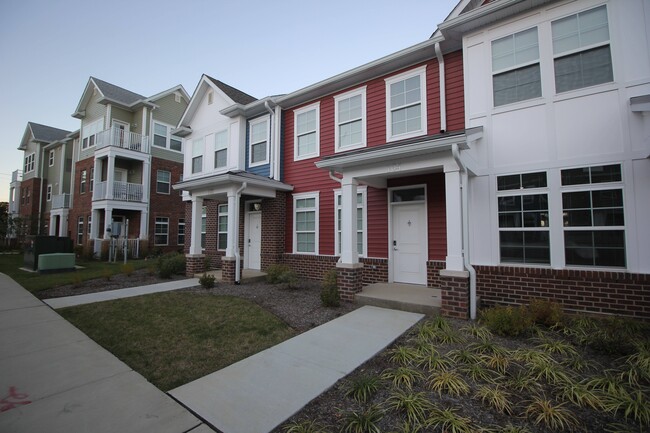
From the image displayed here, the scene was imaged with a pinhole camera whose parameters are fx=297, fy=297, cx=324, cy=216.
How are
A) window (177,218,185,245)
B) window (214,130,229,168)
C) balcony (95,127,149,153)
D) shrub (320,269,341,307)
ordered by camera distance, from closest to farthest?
1. shrub (320,269,341,307)
2. window (214,130,229,168)
3. balcony (95,127,149,153)
4. window (177,218,185,245)

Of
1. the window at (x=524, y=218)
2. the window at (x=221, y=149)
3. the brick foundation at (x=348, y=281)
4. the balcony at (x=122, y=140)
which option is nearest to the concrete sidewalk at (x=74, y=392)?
the brick foundation at (x=348, y=281)

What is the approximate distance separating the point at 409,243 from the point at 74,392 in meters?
7.11

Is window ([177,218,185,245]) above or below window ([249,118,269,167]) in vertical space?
below

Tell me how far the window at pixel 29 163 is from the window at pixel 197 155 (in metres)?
25.1

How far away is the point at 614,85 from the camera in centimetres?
558

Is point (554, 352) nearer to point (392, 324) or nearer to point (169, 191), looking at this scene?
point (392, 324)

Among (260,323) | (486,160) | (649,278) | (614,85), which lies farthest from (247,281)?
(614,85)

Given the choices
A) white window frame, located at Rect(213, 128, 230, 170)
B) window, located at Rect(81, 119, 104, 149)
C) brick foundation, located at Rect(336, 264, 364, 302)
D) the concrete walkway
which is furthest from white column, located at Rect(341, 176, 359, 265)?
window, located at Rect(81, 119, 104, 149)

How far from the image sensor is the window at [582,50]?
18.9 ft

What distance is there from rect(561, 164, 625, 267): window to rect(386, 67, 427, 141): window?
11.7ft

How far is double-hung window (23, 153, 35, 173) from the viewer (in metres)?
27.4

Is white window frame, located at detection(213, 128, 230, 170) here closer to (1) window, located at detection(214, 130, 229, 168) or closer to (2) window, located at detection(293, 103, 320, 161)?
(1) window, located at detection(214, 130, 229, 168)

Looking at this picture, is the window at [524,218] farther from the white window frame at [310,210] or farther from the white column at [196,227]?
the white column at [196,227]

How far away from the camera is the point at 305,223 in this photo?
10.4m
